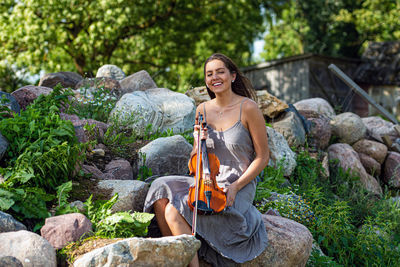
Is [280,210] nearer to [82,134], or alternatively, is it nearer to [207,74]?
[207,74]

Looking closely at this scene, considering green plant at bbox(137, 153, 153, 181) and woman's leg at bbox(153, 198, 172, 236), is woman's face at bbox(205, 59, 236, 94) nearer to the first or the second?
woman's leg at bbox(153, 198, 172, 236)

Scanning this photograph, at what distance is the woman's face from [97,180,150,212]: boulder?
3.72 feet

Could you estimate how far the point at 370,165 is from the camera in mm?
7922

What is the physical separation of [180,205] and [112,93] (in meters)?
4.13

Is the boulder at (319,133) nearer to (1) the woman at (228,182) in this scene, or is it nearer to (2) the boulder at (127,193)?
(1) the woman at (228,182)

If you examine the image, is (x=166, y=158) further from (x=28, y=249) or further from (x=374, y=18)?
(x=374, y=18)

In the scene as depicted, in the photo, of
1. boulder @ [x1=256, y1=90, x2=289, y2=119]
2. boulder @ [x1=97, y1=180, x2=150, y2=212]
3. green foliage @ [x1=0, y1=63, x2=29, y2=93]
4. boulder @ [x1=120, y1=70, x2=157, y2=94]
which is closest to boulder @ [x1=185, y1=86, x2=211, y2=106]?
boulder @ [x1=120, y1=70, x2=157, y2=94]

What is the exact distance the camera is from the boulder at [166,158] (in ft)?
15.9

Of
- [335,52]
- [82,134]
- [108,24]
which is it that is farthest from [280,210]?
[335,52]

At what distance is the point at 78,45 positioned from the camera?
44.2 ft

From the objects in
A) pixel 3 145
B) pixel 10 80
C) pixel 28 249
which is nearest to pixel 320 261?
pixel 28 249

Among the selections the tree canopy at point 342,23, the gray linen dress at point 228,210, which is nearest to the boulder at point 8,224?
the gray linen dress at point 228,210

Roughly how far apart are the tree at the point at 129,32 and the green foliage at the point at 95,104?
3.72 metres

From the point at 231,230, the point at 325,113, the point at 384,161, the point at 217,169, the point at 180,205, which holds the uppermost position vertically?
the point at 217,169
